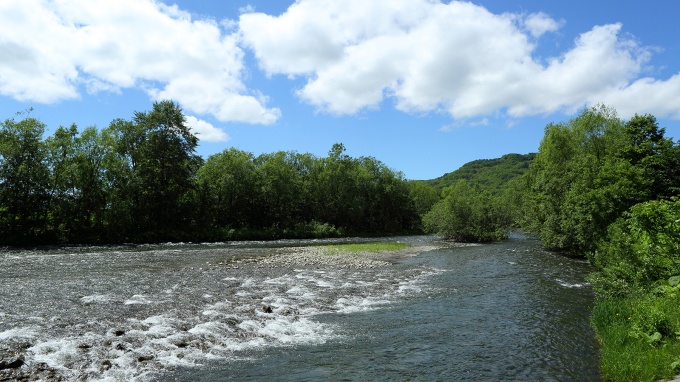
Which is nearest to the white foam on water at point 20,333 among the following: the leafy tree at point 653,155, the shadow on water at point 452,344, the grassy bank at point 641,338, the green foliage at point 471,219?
the shadow on water at point 452,344

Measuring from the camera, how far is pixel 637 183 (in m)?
33.3

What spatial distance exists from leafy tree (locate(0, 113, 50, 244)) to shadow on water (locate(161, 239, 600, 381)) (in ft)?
186

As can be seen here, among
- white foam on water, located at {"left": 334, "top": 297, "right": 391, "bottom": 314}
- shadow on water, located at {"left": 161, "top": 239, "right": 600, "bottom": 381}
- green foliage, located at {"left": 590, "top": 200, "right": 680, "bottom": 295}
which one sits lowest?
shadow on water, located at {"left": 161, "top": 239, "right": 600, "bottom": 381}

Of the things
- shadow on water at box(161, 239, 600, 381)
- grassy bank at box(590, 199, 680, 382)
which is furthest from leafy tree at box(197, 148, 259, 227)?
grassy bank at box(590, 199, 680, 382)

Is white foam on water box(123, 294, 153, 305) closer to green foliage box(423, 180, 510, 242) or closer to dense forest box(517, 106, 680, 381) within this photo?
dense forest box(517, 106, 680, 381)

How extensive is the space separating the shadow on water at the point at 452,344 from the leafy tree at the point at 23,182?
2230 inches

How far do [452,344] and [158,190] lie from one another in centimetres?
6574

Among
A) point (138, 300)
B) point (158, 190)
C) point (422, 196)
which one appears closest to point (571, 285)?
point (138, 300)

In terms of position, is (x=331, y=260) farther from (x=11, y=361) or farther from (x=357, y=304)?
(x=11, y=361)

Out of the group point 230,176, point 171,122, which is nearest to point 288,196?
point 230,176

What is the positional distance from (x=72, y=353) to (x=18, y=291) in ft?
38.9

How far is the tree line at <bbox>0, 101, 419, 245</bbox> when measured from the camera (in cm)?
5694

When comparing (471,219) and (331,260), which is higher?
(471,219)

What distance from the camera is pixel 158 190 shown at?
6975 centimetres
